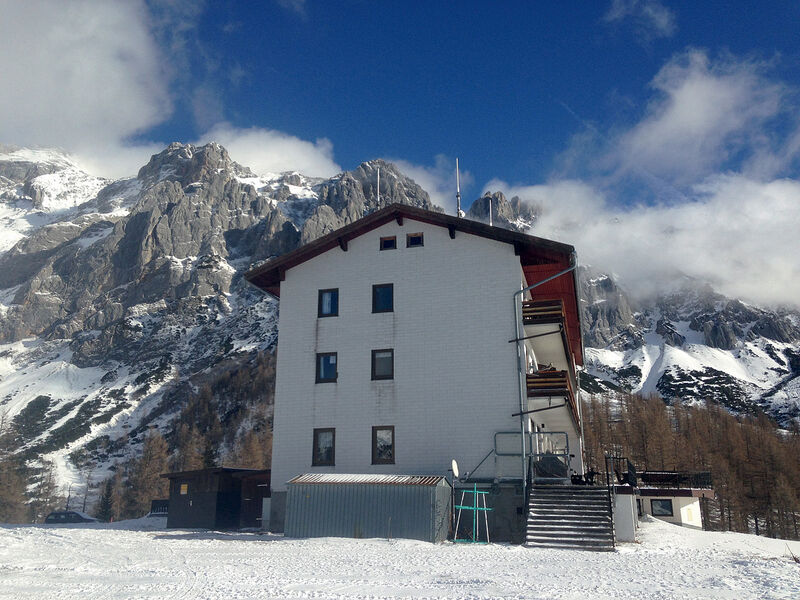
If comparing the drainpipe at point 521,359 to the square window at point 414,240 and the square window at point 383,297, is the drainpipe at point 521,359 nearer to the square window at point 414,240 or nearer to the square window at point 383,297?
the square window at point 414,240

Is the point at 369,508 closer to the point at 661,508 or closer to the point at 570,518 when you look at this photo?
the point at 570,518

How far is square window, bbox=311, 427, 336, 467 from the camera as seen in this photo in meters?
31.0

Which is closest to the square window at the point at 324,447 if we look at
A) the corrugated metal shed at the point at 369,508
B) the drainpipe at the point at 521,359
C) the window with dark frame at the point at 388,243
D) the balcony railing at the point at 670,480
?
the corrugated metal shed at the point at 369,508

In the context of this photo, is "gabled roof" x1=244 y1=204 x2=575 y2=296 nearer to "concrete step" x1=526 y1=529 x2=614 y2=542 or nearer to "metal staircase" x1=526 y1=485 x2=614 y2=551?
"metal staircase" x1=526 y1=485 x2=614 y2=551

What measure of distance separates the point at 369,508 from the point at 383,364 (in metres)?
7.83

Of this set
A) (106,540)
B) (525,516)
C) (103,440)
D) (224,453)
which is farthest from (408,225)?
(103,440)

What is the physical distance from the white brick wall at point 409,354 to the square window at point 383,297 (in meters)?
0.25

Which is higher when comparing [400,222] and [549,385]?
[400,222]

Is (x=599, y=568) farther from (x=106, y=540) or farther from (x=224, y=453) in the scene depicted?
(x=224, y=453)

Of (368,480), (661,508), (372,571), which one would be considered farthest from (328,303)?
(661,508)

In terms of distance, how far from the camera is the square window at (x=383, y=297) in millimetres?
32250

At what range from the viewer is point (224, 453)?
15862 centimetres

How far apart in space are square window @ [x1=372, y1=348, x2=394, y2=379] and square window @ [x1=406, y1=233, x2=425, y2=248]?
5.29m

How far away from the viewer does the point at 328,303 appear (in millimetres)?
33406
